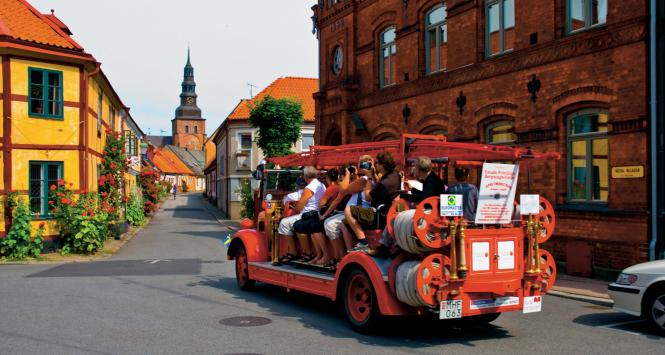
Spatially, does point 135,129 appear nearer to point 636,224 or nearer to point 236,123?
point 236,123

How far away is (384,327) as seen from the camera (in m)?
7.47

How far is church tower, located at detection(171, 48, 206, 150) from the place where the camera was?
436 feet

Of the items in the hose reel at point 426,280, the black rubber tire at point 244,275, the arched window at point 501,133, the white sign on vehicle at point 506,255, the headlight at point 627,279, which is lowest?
the black rubber tire at point 244,275

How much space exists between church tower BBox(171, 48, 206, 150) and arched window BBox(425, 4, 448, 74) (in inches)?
4657

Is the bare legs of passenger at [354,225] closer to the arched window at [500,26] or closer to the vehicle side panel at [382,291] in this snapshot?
the vehicle side panel at [382,291]

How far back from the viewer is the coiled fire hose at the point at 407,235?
22.2 feet

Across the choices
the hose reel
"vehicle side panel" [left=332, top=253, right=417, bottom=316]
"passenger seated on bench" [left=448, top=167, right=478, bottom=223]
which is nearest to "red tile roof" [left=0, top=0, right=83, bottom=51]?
"vehicle side panel" [left=332, top=253, right=417, bottom=316]

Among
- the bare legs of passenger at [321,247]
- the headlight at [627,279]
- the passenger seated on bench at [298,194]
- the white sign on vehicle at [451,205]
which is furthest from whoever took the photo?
the passenger seated on bench at [298,194]

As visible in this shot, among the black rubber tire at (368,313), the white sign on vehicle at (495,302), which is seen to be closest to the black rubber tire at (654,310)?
the white sign on vehicle at (495,302)

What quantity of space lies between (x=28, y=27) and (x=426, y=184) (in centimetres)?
1613

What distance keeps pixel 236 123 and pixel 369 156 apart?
34713mm

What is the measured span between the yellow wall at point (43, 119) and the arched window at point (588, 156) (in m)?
14.0

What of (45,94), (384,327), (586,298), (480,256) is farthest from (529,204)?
(45,94)

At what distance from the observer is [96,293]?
10.8 metres
